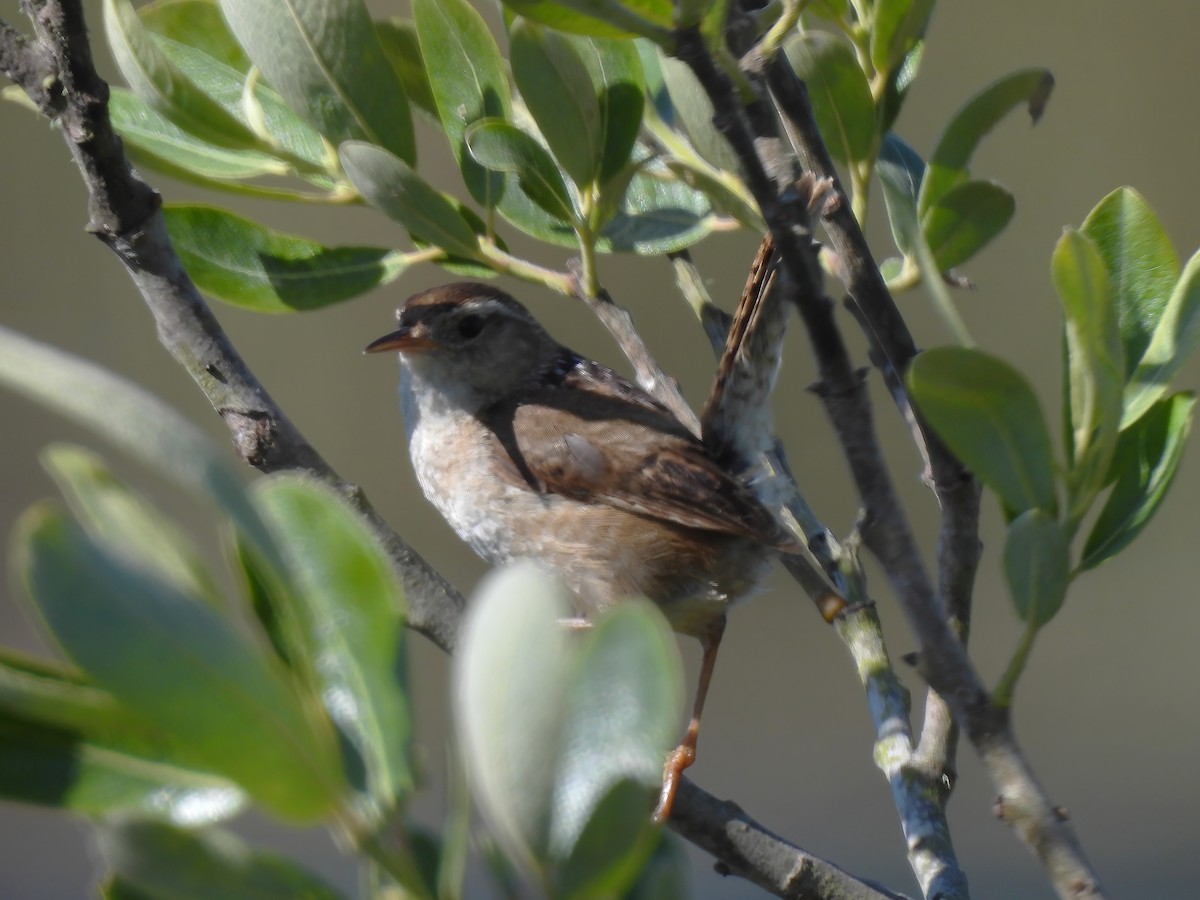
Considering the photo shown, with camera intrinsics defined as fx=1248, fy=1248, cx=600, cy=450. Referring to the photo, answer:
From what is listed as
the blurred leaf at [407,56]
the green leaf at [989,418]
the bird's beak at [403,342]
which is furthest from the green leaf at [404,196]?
the bird's beak at [403,342]

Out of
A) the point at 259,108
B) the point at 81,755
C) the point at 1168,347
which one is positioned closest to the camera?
the point at 81,755

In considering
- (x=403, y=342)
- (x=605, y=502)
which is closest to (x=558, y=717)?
(x=605, y=502)

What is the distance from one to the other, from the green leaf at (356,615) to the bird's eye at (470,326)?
7.43 ft

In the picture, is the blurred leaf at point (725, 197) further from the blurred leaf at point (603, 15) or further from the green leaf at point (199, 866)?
the green leaf at point (199, 866)

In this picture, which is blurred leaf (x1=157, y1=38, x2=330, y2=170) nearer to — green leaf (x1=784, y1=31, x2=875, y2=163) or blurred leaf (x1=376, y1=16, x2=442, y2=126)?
blurred leaf (x1=376, y1=16, x2=442, y2=126)

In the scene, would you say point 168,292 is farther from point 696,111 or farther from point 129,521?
point 129,521

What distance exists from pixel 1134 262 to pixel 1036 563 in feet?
1.14

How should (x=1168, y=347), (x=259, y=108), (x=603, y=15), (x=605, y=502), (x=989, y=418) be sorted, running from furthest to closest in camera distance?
(x=605, y=502)
(x=259, y=108)
(x=1168, y=347)
(x=989, y=418)
(x=603, y=15)

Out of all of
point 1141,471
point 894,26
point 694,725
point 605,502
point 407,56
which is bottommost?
point 694,725

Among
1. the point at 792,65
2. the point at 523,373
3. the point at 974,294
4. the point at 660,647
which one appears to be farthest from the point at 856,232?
the point at 974,294

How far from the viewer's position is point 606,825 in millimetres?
568

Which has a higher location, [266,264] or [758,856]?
[266,264]

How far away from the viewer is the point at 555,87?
1229 mm

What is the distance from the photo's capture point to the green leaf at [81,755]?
1.92 ft
